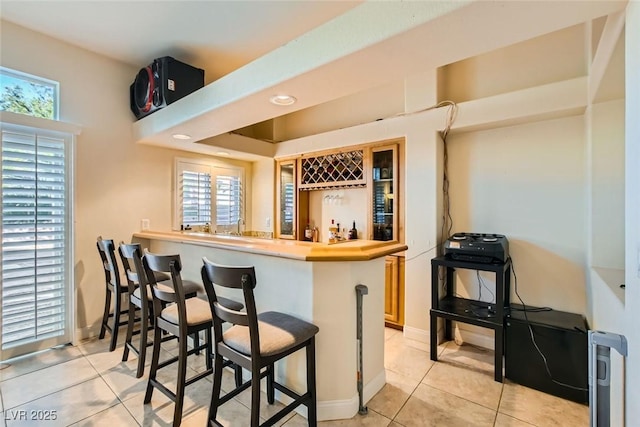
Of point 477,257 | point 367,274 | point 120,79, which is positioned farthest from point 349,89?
point 120,79

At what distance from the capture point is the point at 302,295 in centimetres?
190

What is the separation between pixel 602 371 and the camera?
3.65 ft

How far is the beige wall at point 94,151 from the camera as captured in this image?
2.72 metres

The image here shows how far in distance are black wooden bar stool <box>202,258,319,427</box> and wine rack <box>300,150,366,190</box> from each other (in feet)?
7.01

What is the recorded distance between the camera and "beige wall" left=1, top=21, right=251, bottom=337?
8.92ft

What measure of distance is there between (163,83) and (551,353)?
13.3ft

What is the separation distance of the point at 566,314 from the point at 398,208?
5.61ft

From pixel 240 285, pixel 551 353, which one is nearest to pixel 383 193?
pixel 551 353

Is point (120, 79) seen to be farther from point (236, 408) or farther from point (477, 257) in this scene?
point (477, 257)

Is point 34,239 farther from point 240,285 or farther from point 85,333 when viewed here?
point 240,285

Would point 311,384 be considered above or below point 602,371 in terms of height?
below

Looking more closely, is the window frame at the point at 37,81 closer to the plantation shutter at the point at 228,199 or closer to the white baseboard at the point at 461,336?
the plantation shutter at the point at 228,199

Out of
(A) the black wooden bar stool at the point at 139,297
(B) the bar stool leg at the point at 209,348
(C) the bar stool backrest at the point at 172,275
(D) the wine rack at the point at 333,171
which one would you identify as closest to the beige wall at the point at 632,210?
(C) the bar stool backrest at the point at 172,275

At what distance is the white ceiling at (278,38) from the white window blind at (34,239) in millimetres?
887
